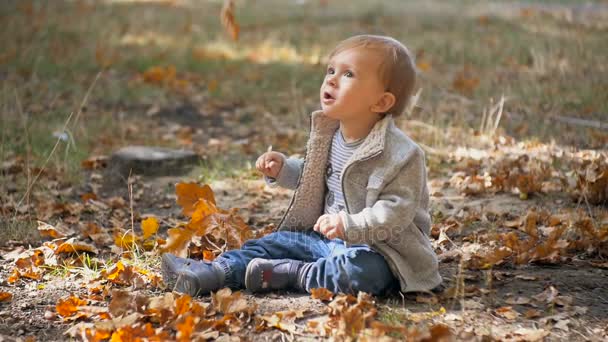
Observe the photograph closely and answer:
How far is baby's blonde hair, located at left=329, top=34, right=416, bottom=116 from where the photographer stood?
2891 millimetres

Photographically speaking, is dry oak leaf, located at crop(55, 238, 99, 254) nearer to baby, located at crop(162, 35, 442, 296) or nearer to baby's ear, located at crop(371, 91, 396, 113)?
baby, located at crop(162, 35, 442, 296)

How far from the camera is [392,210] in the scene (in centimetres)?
279

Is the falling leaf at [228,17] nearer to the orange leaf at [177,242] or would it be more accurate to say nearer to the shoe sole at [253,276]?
the orange leaf at [177,242]

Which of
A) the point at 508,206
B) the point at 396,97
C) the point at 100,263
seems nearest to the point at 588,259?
the point at 508,206

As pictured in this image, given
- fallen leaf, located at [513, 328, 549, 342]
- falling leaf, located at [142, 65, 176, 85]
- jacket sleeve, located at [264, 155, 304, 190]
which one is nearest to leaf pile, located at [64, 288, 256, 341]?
jacket sleeve, located at [264, 155, 304, 190]

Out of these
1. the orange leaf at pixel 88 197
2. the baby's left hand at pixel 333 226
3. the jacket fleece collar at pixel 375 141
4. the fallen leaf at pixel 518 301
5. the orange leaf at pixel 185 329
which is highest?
the jacket fleece collar at pixel 375 141

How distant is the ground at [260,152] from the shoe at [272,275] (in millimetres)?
62

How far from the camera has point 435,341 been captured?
2.39 m

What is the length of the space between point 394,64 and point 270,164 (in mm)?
730

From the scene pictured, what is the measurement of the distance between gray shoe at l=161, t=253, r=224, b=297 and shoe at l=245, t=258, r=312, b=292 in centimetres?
14

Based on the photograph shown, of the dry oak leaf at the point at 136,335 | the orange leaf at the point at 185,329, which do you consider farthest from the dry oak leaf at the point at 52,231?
the orange leaf at the point at 185,329

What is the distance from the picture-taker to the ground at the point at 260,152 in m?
2.80

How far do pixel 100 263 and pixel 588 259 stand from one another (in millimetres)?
2385

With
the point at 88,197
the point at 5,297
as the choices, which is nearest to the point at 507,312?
the point at 5,297
